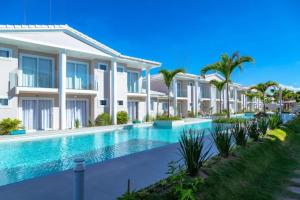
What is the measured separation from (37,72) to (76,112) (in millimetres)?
5235

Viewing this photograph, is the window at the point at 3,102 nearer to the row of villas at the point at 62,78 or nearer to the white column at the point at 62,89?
the row of villas at the point at 62,78

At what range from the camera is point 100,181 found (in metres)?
5.59

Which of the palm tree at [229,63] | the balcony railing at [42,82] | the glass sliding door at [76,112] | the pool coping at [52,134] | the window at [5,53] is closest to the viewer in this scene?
the pool coping at [52,134]

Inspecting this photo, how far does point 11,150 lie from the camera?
12.1m

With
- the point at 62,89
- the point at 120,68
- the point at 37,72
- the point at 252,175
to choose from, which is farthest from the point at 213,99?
the point at 252,175

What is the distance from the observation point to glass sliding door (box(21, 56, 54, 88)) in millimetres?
18781

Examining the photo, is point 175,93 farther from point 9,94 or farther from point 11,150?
point 11,150

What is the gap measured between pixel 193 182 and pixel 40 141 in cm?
1325

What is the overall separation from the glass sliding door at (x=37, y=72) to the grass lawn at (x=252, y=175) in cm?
1708

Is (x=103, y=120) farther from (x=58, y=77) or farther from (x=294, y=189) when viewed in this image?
(x=294, y=189)

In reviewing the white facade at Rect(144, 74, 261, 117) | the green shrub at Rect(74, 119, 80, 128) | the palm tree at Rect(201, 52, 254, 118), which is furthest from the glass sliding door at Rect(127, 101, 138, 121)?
the palm tree at Rect(201, 52, 254, 118)

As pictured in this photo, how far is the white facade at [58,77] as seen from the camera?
1762 centimetres

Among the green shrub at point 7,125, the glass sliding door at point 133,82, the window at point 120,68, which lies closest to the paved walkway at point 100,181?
the green shrub at point 7,125

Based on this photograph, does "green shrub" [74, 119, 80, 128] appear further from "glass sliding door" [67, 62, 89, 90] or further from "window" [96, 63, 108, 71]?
"window" [96, 63, 108, 71]
